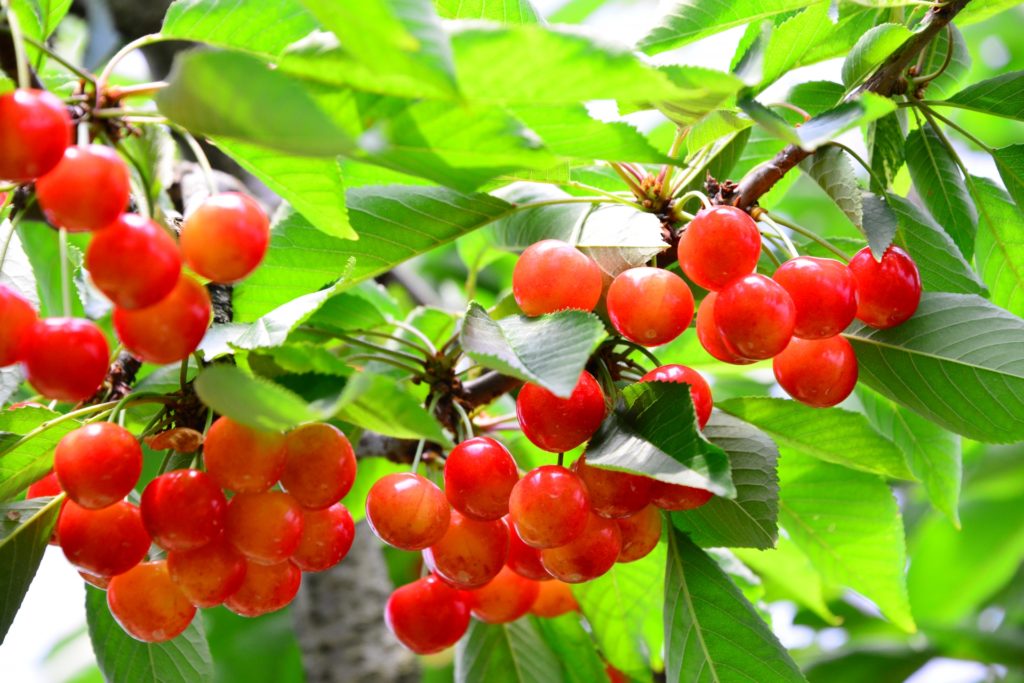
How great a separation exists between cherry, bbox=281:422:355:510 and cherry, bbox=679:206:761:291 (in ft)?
1.27

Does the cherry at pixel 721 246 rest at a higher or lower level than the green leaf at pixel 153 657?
higher

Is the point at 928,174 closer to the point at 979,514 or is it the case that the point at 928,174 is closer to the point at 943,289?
the point at 943,289

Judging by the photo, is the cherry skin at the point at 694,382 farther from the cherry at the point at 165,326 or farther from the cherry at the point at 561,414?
the cherry at the point at 165,326

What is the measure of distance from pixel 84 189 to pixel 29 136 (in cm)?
5

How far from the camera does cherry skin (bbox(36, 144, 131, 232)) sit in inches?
28.7

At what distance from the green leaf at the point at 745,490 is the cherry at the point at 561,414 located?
172 mm

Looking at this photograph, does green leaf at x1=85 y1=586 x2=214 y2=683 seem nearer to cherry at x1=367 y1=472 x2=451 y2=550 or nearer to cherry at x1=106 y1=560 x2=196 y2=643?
cherry at x1=106 y1=560 x2=196 y2=643

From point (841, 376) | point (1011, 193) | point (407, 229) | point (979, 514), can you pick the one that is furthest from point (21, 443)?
point (979, 514)

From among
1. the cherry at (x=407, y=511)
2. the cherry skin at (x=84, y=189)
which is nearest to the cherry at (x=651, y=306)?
the cherry at (x=407, y=511)

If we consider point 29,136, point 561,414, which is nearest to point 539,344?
point 561,414

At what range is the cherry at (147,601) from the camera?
3.30ft

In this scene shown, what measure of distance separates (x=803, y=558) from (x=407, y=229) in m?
0.98

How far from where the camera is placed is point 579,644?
4.96 feet

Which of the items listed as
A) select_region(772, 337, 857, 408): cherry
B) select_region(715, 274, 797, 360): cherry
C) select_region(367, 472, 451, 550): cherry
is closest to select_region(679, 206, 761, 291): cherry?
select_region(715, 274, 797, 360): cherry
